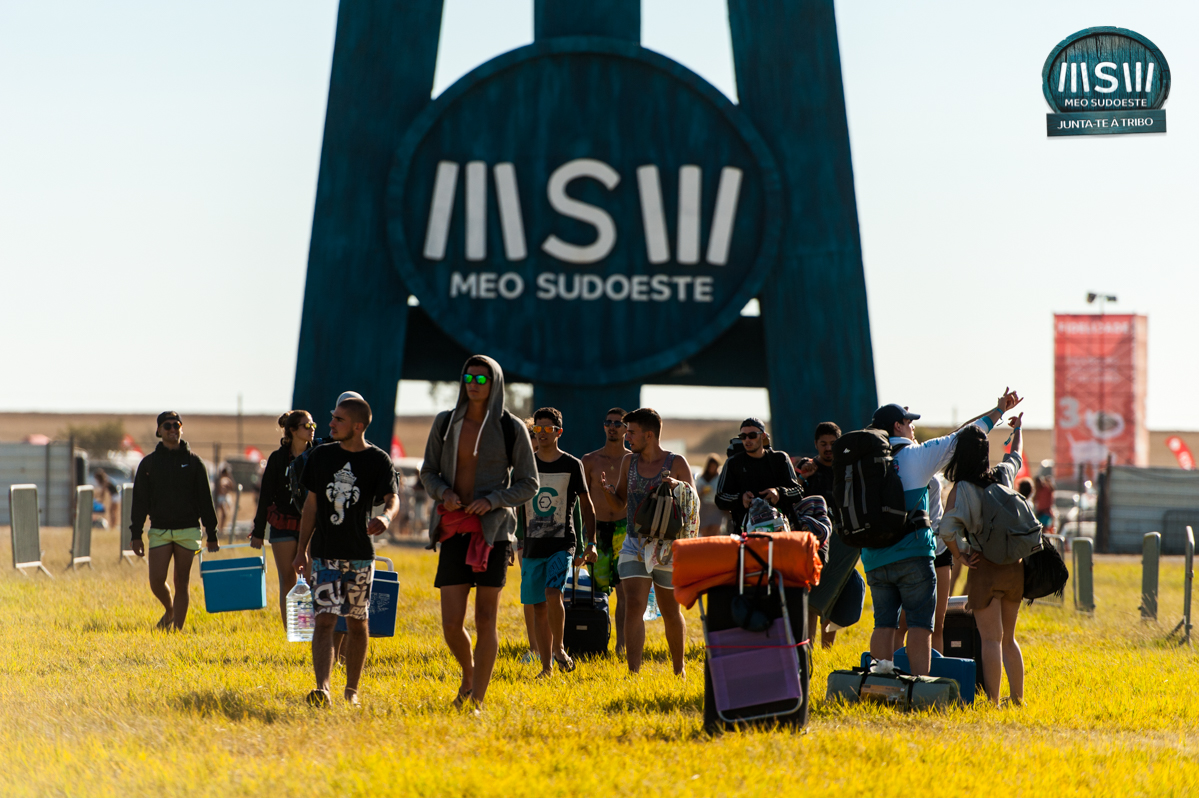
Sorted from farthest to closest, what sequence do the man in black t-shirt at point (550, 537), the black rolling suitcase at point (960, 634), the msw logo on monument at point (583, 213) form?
the msw logo on monument at point (583, 213), the man in black t-shirt at point (550, 537), the black rolling suitcase at point (960, 634)

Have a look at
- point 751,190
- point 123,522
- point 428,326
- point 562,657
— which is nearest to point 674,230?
point 751,190

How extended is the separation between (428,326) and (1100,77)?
14.9 metres

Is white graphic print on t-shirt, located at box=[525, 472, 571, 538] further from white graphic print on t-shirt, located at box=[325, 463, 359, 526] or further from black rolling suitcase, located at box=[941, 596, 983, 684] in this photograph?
black rolling suitcase, located at box=[941, 596, 983, 684]

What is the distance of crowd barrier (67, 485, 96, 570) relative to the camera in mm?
16609

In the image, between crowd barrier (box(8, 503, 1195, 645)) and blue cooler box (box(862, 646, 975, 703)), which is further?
crowd barrier (box(8, 503, 1195, 645))

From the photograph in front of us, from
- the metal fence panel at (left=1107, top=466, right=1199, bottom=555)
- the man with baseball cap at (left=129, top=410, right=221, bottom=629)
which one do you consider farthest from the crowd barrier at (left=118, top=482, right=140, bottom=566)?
the metal fence panel at (left=1107, top=466, right=1199, bottom=555)

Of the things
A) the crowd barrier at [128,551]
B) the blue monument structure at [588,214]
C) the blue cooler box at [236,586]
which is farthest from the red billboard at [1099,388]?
the blue cooler box at [236,586]

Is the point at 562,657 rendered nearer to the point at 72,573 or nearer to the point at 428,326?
the point at 72,573

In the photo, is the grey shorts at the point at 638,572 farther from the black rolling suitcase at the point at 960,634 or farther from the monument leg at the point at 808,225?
the monument leg at the point at 808,225

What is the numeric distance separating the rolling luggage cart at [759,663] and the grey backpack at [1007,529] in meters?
1.43

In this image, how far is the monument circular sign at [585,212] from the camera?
2161cm

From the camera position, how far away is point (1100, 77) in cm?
962

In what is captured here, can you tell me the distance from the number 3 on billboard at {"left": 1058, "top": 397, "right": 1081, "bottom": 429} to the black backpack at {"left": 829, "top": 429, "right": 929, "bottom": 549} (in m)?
41.7

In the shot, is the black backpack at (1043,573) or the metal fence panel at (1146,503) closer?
the black backpack at (1043,573)
